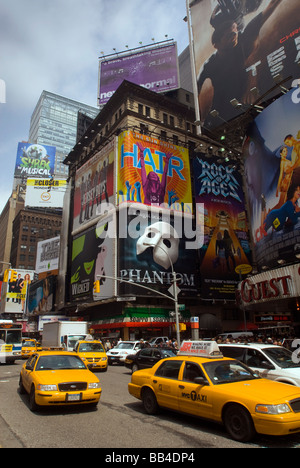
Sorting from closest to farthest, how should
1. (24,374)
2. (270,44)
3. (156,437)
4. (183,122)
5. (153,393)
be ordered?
(156,437) → (153,393) → (24,374) → (270,44) → (183,122)

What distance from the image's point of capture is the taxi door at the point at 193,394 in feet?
22.1

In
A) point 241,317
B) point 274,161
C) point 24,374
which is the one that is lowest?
point 24,374

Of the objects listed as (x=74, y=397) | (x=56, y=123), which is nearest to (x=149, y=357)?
(x=74, y=397)

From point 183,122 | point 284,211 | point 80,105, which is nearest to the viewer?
point 284,211

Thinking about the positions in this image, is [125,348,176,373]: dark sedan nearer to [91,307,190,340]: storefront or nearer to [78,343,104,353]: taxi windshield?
[78,343,104,353]: taxi windshield

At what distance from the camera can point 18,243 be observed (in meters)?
115

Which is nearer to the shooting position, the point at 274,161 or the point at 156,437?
the point at 156,437

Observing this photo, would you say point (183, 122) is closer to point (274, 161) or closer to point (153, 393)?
point (274, 161)

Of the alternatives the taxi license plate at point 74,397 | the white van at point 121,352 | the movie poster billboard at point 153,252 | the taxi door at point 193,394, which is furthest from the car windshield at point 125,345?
the taxi door at point 193,394

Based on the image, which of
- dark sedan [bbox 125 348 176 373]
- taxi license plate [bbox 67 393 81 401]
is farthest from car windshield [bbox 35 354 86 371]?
dark sedan [bbox 125 348 176 373]

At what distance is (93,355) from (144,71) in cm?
5429

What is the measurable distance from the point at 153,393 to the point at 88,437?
2267 mm

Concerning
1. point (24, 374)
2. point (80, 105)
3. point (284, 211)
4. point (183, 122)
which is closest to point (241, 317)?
point (284, 211)

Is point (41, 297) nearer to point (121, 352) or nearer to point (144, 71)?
point (144, 71)
